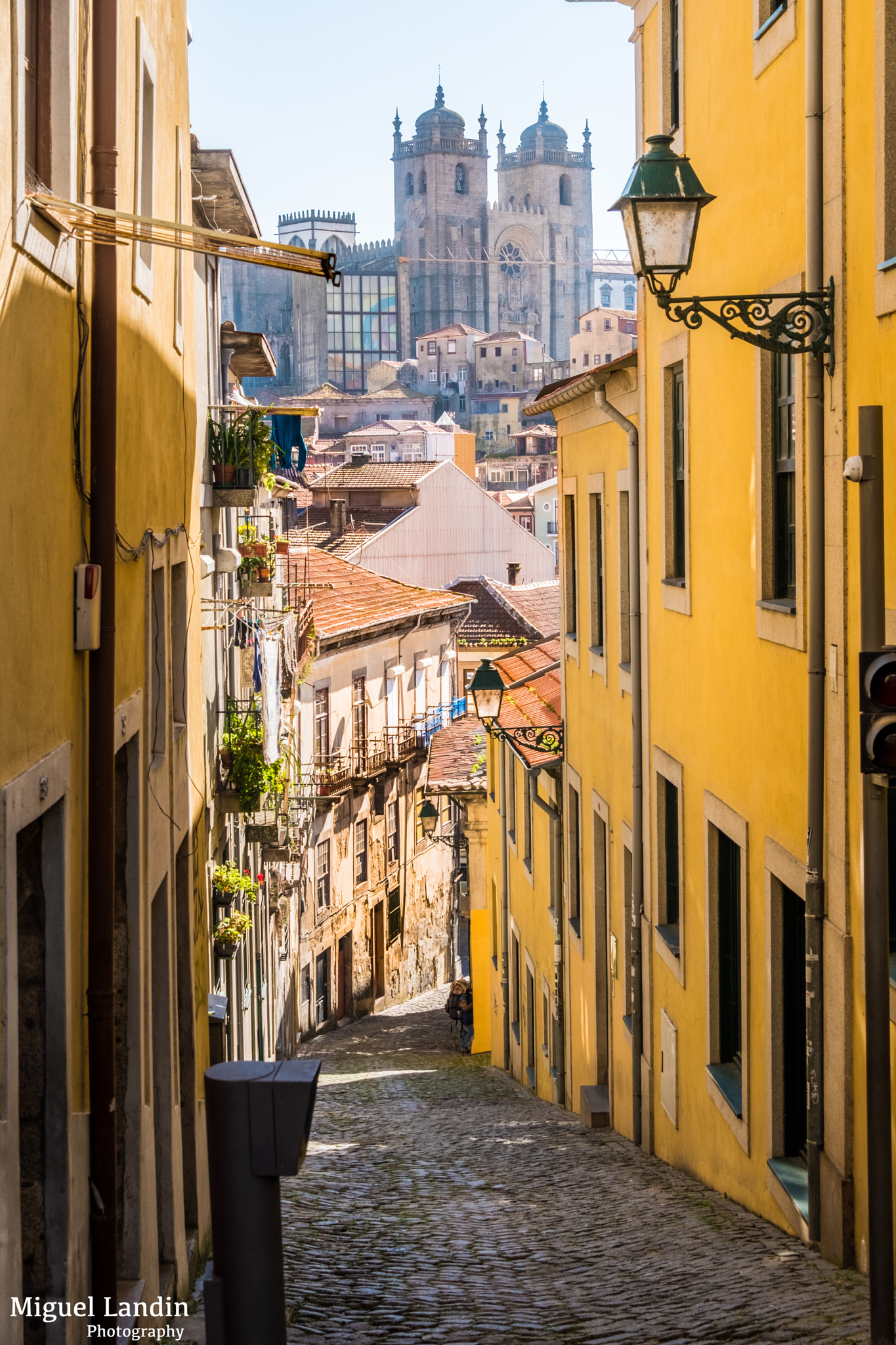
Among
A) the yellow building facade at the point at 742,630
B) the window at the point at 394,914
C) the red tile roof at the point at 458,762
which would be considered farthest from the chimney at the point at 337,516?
the yellow building facade at the point at 742,630

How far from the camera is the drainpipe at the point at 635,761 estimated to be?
1156 cm

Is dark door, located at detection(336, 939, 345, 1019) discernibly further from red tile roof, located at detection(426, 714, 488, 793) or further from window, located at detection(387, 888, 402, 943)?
red tile roof, located at detection(426, 714, 488, 793)

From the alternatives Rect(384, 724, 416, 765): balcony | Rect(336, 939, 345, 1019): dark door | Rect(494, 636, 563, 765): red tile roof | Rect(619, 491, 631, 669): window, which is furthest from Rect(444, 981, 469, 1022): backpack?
Rect(619, 491, 631, 669): window

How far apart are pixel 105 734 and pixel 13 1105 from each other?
1844mm

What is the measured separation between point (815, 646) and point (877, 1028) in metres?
2.10

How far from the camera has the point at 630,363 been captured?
1148 cm

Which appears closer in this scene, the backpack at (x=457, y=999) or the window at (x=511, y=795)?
the window at (x=511, y=795)

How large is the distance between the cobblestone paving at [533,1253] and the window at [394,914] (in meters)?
20.7

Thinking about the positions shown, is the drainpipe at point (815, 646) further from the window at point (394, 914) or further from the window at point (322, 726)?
the window at point (394, 914)

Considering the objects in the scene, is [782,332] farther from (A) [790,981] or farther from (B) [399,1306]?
(B) [399,1306]

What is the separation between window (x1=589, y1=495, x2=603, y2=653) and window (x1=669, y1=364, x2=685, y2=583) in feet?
11.3

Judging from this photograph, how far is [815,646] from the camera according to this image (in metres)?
6.64

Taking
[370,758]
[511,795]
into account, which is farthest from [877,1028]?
[370,758]

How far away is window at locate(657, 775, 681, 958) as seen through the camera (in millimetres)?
11070
